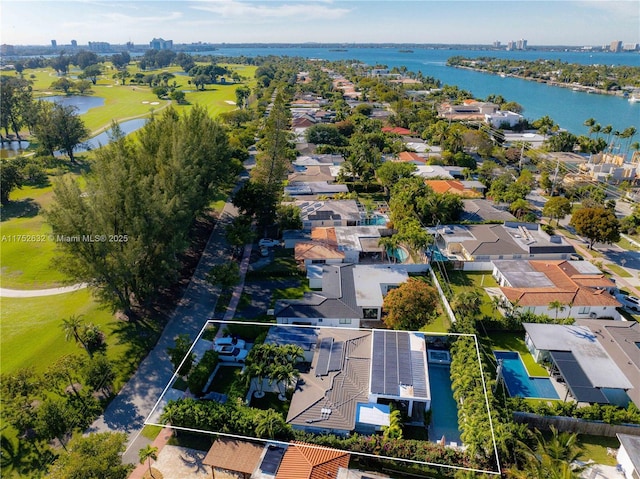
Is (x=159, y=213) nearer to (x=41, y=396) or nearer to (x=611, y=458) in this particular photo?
(x=41, y=396)

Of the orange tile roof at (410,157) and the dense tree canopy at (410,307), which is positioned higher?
the dense tree canopy at (410,307)

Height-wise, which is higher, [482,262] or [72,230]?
[72,230]

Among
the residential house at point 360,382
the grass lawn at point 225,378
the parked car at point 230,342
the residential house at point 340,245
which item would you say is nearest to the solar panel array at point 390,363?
the residential house at point 360,382

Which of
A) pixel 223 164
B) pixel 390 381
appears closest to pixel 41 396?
pixel 390 381

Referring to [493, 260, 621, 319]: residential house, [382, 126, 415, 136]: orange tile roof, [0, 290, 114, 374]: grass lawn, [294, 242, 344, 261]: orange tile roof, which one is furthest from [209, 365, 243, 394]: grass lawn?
[382, 126, 415, 136]: orange tile roof

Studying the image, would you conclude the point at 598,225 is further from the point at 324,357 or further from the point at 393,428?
the point at 393,428

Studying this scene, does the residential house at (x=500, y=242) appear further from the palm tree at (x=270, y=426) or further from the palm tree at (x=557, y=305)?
the palm tree at (x=270, y=426)
